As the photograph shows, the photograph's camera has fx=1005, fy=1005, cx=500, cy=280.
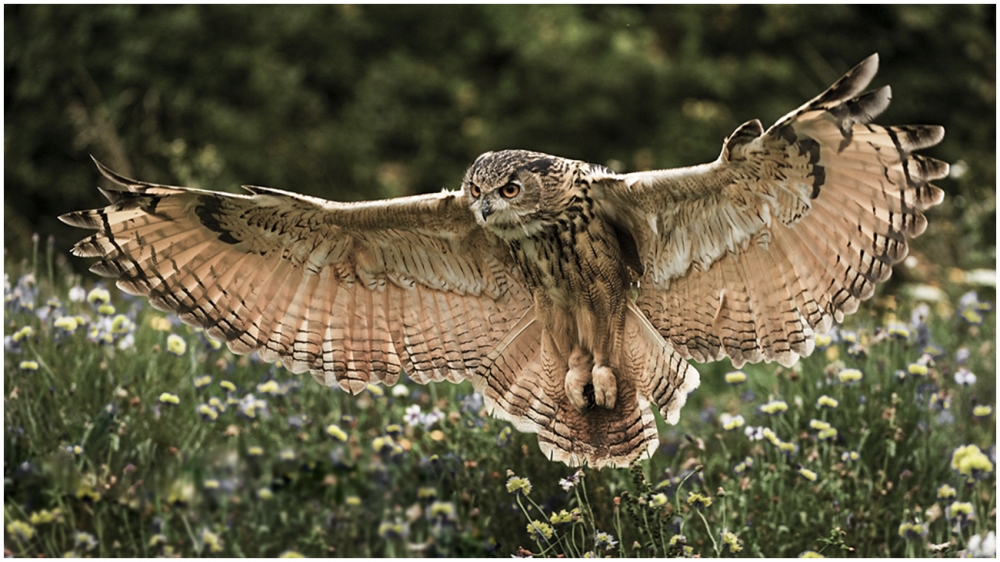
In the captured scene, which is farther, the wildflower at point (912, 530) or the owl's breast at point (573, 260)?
the wildflower at point (912, 530)

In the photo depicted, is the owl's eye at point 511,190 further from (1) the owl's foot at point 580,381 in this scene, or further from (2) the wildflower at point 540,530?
(2) the wildflower at point 540,530

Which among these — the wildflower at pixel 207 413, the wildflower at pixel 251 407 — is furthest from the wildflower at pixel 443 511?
the wildflower at pixel 207 413

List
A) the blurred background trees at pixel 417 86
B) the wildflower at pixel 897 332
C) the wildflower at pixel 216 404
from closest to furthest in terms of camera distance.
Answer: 1. the wildflower at pixel 216 404
2. the wildflower at pixel 897 332
3. the blurred background trees at pixel 417 86

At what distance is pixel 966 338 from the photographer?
4719 millimetres

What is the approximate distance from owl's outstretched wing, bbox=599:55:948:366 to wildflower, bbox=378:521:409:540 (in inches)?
47.6

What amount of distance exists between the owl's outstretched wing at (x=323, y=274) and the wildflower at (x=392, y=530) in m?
0.66

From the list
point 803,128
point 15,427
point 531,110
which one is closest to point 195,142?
point 531,110

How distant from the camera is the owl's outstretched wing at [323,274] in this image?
2.89m

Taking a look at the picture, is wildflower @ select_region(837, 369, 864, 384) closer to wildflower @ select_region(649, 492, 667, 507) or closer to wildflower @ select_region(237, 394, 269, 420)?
wildflower @ select_region(649, 492, 667, 507)

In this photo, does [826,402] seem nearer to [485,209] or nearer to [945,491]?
[945,491]

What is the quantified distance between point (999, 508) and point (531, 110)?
21.2 ft

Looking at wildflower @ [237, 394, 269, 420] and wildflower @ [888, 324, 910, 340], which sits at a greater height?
wildflower @ [888, 324, 910, 340]

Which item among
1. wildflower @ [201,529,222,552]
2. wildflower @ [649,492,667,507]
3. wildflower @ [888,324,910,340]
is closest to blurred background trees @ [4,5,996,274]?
wildflower @ [888,324,910,340]

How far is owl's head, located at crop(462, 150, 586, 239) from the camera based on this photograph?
2641mm
